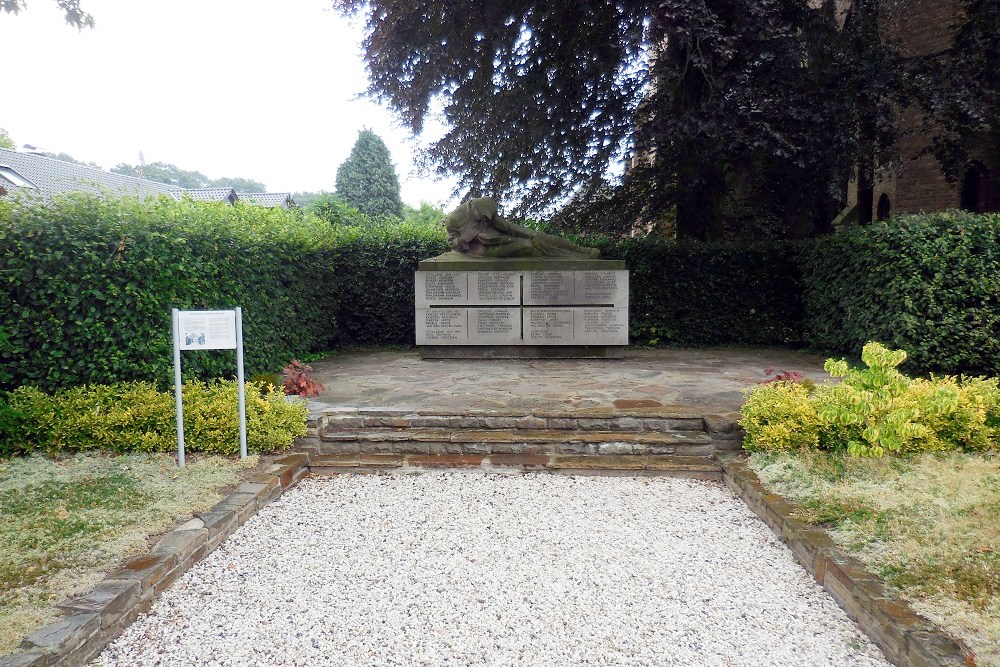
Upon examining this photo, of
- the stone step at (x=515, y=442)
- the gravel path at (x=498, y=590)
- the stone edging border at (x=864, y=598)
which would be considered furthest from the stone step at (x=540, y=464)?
the stone edging border at (x=864, y=598)

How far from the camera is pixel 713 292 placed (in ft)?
37.4

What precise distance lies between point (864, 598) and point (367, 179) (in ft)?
129

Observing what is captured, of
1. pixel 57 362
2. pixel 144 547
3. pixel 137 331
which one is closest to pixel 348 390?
pixel 137 331

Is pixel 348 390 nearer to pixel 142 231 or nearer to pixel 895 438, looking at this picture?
pixel 142 231

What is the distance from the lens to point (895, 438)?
482 cm

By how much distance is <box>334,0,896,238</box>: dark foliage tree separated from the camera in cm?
959

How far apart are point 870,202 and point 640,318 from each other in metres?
11.6

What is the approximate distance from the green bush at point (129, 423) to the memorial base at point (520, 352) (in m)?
4.31

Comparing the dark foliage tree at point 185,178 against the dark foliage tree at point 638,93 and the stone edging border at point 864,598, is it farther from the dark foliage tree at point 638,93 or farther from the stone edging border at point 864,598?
the stone edging border at point 864,598

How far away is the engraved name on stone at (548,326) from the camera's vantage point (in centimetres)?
968

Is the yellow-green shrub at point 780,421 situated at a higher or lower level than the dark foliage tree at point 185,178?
lower

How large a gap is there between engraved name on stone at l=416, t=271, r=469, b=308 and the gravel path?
5.15m

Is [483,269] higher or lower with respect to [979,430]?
higher

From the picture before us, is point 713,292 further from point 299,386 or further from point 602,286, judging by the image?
point 299,386
